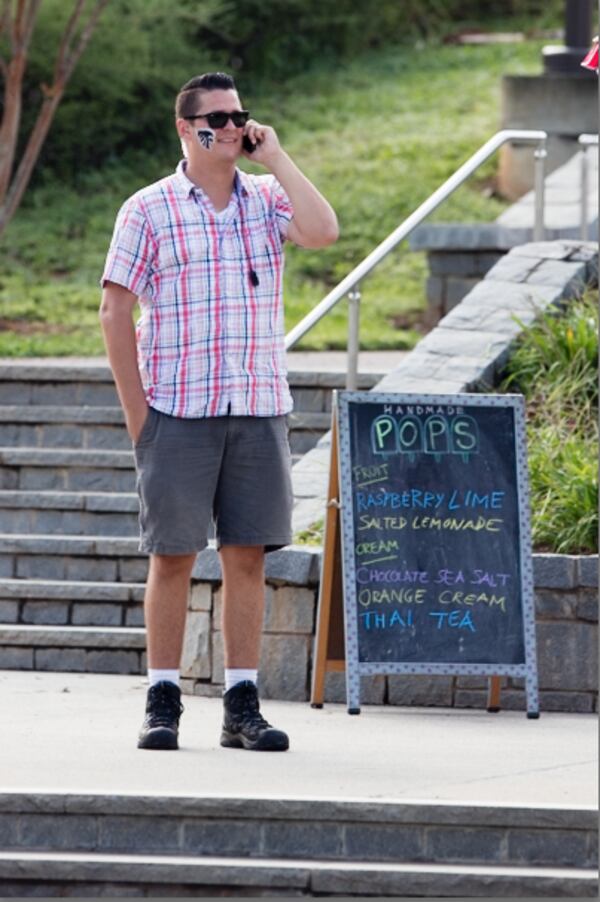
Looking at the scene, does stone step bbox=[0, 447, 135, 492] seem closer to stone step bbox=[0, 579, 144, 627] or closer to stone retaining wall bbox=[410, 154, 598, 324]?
stone step bbox=[0, 579, 144, 627]

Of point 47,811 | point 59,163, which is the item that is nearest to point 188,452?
point 47,811

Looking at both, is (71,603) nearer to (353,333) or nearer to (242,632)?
(353,333)

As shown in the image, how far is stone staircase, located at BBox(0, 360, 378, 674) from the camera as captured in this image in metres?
7.71

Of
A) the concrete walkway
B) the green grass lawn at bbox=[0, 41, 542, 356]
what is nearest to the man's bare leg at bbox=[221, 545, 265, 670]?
the concrete walkway

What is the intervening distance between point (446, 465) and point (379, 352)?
4475mm

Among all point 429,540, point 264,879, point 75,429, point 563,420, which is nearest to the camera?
point 264,879

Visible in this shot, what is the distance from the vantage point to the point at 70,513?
8.55 m

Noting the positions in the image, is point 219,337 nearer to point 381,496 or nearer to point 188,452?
point 188,452

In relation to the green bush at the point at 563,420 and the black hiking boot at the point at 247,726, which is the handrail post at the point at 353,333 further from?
the black hiking boot at the point at 247,726

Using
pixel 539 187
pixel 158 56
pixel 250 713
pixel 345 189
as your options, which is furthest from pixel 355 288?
pixel 158 56

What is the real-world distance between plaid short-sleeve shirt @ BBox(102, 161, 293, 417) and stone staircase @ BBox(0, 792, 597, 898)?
49.7 inches

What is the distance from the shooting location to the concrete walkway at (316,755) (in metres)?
5.13

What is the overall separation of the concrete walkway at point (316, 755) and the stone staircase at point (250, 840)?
0.06m

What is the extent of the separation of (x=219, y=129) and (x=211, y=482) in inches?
40.5
